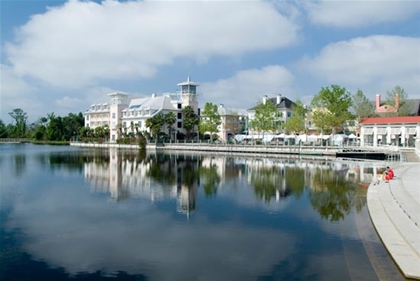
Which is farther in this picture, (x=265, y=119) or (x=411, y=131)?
(x=265, y=119)

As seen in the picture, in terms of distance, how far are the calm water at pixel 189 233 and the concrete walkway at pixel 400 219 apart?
1.21 ft

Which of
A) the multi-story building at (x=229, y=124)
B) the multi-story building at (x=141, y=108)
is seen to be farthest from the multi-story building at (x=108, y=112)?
the multi-story building at (x=229, y=124)

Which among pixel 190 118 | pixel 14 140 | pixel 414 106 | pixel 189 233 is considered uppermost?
pixel 414 106

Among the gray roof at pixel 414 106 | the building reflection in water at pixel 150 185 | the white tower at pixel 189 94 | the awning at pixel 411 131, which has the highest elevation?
the white tower at pixel 189 94

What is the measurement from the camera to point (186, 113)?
89.5 m

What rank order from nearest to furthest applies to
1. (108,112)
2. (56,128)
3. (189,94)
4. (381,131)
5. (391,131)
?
(391,131) < (381,131) < (189,94) < (108,112) < (56,128)

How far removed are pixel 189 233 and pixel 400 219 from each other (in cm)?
799

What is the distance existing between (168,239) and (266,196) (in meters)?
10.8

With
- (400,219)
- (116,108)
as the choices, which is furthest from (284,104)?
(400,219)

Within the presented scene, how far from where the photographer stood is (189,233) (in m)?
15.4

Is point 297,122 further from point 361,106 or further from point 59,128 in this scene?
point 59,128

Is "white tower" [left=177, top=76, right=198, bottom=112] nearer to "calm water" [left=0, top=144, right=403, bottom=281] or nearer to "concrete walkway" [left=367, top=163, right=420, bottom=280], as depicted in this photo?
"calm water" [left=0, top=144, right=403, bottom=281]

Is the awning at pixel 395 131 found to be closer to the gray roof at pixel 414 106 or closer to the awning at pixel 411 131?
the awning at pixel 411 131

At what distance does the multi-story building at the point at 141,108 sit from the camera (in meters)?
93.2
